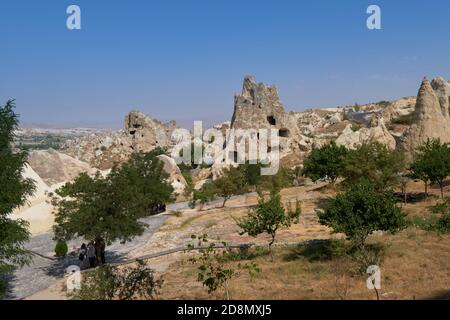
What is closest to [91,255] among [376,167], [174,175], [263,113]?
[376,167]

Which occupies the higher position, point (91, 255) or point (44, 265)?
point (91, 255)

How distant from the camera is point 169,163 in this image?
6041cm

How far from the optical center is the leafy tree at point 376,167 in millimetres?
35219

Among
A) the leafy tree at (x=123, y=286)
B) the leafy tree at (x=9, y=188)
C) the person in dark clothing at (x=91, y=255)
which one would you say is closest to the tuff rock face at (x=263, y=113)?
the person in dark clothing at (x=91, y=255)

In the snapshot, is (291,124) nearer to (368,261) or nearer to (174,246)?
(174,246)

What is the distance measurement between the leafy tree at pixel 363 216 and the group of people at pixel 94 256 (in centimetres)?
1332

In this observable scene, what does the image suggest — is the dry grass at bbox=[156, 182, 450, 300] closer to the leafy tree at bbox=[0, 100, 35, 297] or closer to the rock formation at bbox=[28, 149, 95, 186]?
the leafy tree at bbox=[0, 100, 35, 297]

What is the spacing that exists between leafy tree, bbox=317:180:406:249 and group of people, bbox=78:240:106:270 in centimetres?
1332

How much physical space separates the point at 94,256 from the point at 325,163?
90.0 ft

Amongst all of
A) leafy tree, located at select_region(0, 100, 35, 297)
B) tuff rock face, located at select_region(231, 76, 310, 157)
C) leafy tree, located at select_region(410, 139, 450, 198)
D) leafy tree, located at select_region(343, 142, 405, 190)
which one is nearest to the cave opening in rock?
tuff rock face, located at select_region(231, 76, 310, 157)

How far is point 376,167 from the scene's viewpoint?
119ft

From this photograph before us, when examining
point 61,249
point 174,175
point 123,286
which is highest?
point 174,175

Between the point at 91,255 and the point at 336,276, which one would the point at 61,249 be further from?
the point at 336,276
